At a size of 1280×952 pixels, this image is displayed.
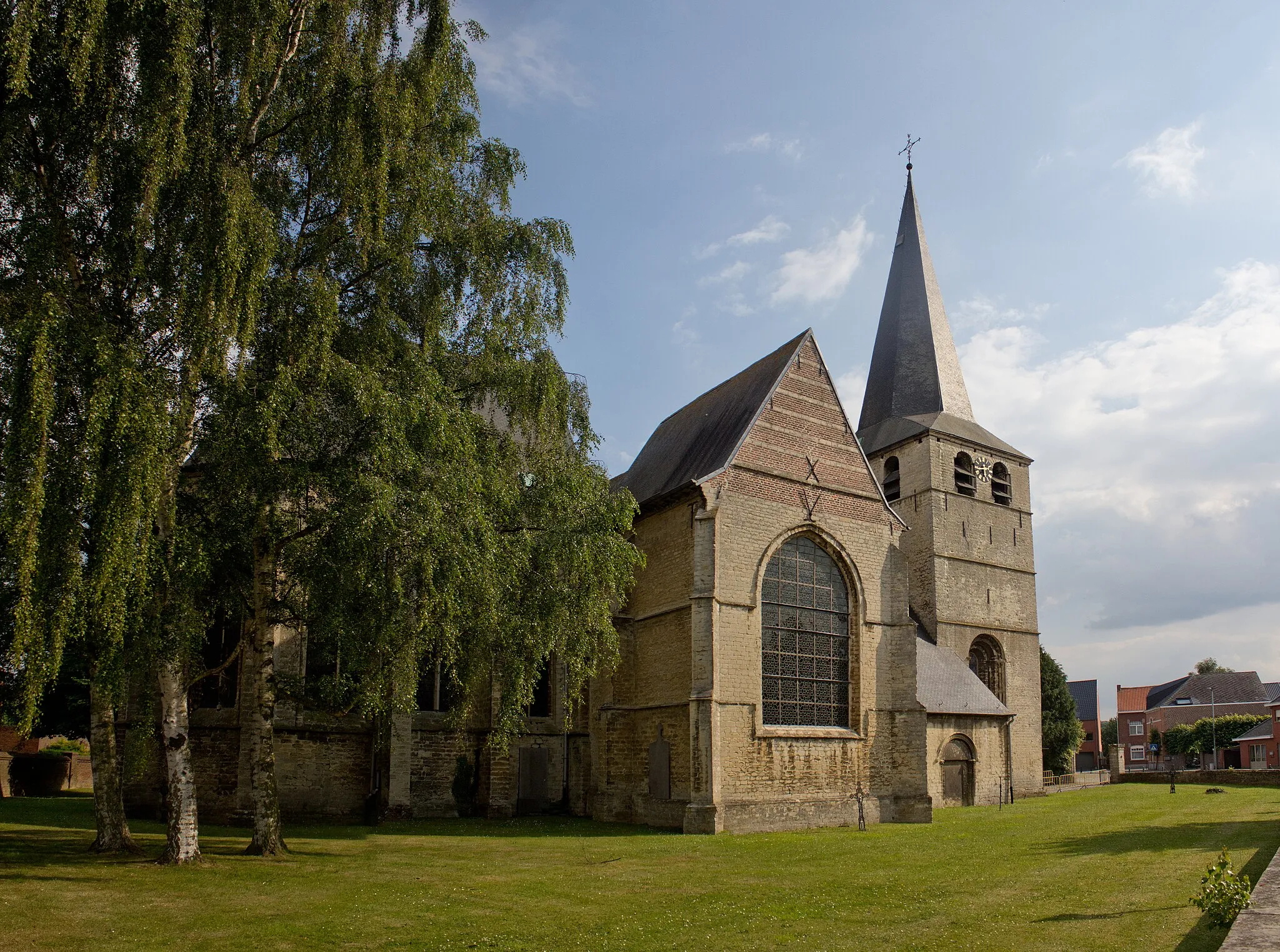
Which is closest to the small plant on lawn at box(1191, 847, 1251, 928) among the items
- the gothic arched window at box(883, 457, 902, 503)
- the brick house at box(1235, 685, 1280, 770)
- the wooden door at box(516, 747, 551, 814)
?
the wooden door at box(516, 747, 551, 814)

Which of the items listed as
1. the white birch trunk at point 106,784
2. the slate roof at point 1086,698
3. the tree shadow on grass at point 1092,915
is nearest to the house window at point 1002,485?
the tree shadow on grass at point 1092,915

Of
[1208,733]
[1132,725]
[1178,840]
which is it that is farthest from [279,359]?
[1132,725]

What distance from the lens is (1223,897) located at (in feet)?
23.6

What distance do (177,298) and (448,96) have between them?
581 cm

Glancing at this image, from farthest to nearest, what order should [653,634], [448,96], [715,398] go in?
1. [715,398]
2. [653,634]
3. [448,96]

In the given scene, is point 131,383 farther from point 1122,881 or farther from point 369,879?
point 1122,881

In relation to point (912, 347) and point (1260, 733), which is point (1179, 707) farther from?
point (912, 347)

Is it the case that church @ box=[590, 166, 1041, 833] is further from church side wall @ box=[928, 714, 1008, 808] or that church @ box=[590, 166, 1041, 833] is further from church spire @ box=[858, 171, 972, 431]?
church spire @ box=[858, 171, 972, 431]

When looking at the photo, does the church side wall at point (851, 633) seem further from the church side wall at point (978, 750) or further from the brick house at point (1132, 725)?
the brick house at point (1132, 725)

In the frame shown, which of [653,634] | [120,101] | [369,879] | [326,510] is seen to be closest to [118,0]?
[120,101]

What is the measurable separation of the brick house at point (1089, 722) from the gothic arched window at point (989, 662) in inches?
1230

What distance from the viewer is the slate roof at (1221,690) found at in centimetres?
7062

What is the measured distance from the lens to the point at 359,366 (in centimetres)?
1298

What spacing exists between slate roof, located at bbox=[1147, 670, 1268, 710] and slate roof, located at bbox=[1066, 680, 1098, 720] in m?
15.4
